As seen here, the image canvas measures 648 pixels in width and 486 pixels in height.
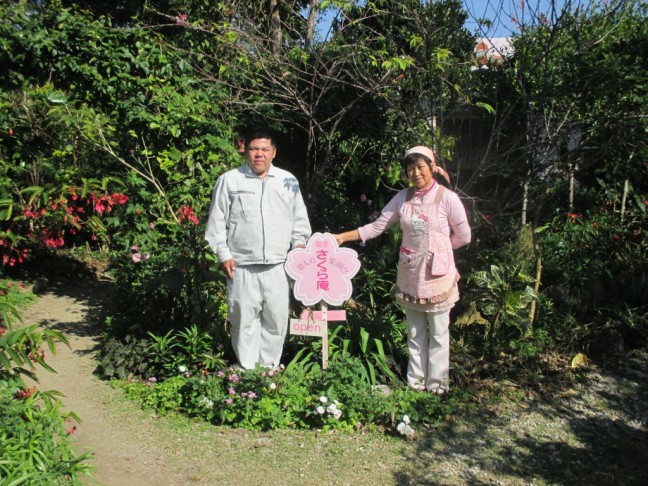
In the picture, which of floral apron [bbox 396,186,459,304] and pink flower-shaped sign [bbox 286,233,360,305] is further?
pink flower-shaped sign [bbox 286,233,360,305]

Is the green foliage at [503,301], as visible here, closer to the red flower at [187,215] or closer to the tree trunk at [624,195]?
the tree trunk at [624,195]

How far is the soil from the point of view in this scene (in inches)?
143

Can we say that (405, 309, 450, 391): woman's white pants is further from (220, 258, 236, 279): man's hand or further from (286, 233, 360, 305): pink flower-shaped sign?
(220, 258, 236, 279): man's hand

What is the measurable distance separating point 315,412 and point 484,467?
1.09 metres

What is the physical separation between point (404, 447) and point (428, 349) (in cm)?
83

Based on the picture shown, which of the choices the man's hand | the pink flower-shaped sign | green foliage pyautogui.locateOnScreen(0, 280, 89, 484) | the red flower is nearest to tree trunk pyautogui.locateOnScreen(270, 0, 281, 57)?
the red flower

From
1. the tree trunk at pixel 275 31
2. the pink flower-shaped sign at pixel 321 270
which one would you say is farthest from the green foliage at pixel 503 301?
the tree trunk at pixel 275 31

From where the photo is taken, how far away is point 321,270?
4.60 metres

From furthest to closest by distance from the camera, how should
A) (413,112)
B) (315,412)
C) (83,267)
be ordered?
(83,267)
(413,112)
(315,412)

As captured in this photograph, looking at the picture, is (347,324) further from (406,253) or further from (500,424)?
(500,424)

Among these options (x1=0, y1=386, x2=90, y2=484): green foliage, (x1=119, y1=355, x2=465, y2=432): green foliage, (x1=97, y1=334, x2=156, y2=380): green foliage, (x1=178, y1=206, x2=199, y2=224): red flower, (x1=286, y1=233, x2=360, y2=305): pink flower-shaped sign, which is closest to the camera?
(x1=0, y1=386, x2=90, y2=484): green foliage

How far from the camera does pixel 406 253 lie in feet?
14.6

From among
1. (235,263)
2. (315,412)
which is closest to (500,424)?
(315,412)

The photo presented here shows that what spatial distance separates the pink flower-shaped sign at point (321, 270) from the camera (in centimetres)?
455
